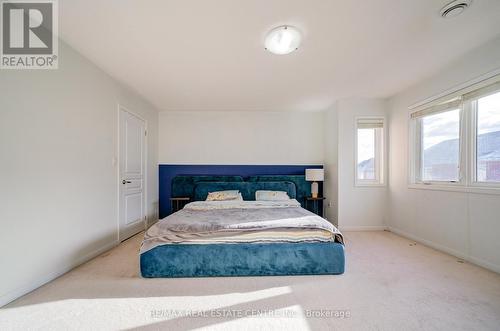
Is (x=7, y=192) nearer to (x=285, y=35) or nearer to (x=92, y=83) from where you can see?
(x=92, y=83)

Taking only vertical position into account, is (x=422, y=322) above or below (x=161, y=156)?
below

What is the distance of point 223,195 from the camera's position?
13.5 ft

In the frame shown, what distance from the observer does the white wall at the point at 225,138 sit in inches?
190

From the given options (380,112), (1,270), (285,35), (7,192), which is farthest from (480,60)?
(1,270)

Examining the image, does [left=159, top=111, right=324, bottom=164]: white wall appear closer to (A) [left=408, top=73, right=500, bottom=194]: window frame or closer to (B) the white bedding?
(B) the white bedding

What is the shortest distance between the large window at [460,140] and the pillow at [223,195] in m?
2.95

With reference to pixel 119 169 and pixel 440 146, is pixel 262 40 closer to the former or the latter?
pixel 119 169

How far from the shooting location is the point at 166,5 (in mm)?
1777

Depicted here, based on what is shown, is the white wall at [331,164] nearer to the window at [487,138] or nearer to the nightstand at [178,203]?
the window at [487,138]

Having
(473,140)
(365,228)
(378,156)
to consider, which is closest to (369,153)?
(378,156)

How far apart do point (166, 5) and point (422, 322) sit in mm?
3065

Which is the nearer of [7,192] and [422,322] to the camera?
[422,322]

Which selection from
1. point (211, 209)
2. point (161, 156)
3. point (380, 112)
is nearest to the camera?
point (211, 209)

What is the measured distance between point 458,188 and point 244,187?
3.20 m
